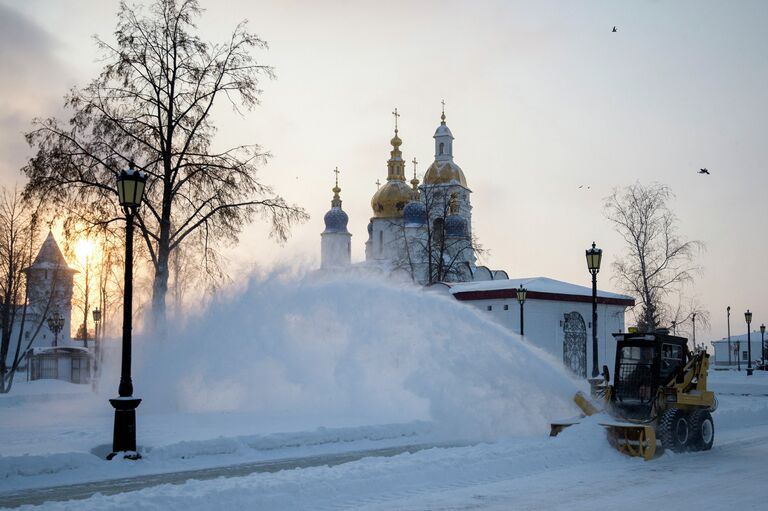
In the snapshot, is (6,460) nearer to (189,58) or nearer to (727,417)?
(189,58)

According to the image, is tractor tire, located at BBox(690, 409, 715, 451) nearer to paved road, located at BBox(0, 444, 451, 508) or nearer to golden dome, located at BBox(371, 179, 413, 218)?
paved road, located at BBox(0, 444, 451, 508)

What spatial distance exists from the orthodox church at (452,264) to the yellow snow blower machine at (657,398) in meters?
7.98

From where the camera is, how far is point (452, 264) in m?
51.0

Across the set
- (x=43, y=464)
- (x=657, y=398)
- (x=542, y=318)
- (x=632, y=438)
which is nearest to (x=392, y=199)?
(x=542, y=318)

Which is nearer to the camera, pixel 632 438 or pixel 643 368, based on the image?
pixel 632 438

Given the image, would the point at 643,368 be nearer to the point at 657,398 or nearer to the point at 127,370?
the point at 657,398

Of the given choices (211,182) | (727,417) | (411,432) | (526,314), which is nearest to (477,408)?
(411,432)

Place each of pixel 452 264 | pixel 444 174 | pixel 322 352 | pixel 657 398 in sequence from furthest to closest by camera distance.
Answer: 1. pixel 444 174
2. pixel 452 264
3. pixel 322 352
4. pixel 657 398

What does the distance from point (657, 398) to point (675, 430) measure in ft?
2.17

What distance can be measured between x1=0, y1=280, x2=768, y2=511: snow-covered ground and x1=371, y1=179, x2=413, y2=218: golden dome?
5251 centimetres

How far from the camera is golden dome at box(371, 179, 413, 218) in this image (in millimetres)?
73312

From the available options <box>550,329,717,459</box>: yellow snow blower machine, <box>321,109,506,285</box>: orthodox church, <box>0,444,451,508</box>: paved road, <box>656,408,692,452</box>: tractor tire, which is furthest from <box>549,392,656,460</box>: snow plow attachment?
<box>321,109,506,285</box>: orthodox church

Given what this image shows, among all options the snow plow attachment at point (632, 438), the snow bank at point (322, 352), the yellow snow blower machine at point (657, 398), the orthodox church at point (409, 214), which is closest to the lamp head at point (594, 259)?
the snow bank at point (322, 352)

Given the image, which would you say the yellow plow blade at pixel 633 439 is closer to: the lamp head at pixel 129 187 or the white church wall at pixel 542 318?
the lamp head at pixel 129 187
